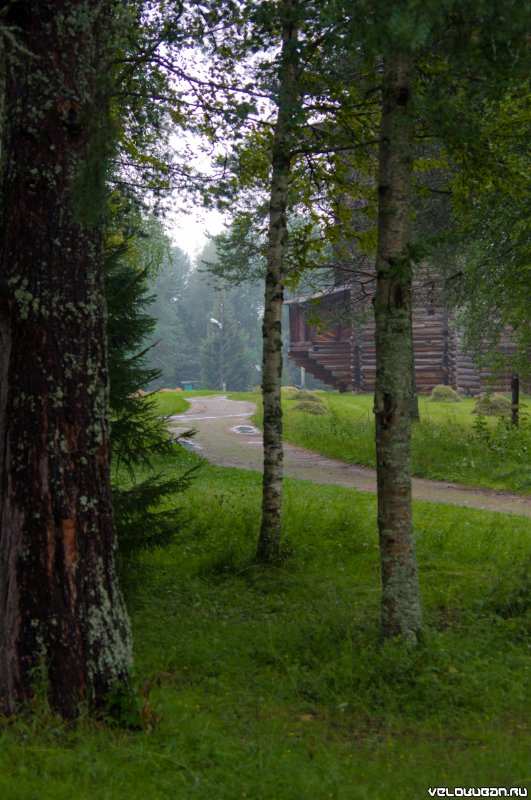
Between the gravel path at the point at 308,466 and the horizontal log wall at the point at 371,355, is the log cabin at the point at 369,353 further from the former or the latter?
the gravel path at the point at 308,466

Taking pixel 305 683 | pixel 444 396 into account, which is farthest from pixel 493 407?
pixel 305 683

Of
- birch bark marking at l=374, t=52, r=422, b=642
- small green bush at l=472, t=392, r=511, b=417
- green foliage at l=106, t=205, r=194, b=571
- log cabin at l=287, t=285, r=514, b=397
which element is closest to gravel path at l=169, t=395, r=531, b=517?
green foliage at l=106, t=205, r=194, b=571

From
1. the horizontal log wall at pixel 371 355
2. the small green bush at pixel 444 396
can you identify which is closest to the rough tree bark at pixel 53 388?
the small green bush at pixel 444 396

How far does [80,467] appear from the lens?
4465 millimetres

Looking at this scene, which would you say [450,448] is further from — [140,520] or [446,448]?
[140,520]

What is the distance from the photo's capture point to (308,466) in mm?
16000

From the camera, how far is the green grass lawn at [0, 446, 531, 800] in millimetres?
3895

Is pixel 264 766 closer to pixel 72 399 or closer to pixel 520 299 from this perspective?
pixel 72 399

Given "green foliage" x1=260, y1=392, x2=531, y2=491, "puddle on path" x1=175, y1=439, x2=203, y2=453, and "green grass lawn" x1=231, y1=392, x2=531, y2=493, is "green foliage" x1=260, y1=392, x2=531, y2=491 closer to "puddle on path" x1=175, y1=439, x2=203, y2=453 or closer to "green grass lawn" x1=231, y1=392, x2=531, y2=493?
"green grass lawn" x1=231, y1=392, x2=531, y2=493

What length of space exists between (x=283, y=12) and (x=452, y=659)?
5.09 metres

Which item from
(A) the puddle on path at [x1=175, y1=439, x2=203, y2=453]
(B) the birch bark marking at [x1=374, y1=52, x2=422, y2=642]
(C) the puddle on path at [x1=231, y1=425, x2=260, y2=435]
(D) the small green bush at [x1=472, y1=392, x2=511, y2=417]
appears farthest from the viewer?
(D) the small green bush at [x1=472, y1=392, x2=511, y2=417]

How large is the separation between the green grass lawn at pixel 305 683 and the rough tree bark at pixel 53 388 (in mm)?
360

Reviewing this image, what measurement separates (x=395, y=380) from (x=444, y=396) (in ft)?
80.9

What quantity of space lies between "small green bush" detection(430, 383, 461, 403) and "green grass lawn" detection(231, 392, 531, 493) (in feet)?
32.0
